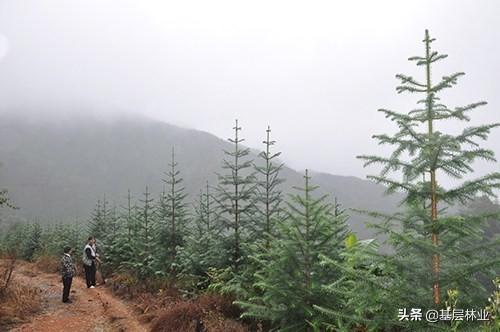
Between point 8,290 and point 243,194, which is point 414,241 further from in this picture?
point 8,290

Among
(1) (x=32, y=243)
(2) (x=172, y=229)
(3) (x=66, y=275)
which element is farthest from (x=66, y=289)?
(1) (x=32, y=243)

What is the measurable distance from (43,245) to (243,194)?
94.2 ft

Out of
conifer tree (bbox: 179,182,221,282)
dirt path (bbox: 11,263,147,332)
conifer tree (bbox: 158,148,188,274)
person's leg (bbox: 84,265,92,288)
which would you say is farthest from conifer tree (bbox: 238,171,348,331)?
person's leg (bbox: 84,265,92,288)

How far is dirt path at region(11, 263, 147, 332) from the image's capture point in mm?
11727

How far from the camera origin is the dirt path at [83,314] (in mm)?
11727

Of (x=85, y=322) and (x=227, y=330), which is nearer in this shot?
(x=227, y=330)

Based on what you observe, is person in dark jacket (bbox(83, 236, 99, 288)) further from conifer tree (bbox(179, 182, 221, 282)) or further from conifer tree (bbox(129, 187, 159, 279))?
conifer tree (bbox(179, 182, 221, 282))

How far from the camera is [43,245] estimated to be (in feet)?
115

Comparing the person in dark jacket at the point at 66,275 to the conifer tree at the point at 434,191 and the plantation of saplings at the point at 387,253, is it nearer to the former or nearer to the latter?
the plantation of saplings at the point at 387,253

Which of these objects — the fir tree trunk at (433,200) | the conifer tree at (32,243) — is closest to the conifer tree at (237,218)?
the fir tree trunk at (433,200)

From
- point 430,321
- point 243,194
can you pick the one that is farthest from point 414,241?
point 243,194

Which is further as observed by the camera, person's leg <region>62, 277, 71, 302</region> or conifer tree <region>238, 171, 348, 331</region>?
person's leg <region>62, 277, 71, 302</region>

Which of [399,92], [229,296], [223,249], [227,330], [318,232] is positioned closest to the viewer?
[399,92]

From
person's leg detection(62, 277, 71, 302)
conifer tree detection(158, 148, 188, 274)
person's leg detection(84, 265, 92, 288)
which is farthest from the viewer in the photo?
person's leg detection(84, 265, 92, 288)
